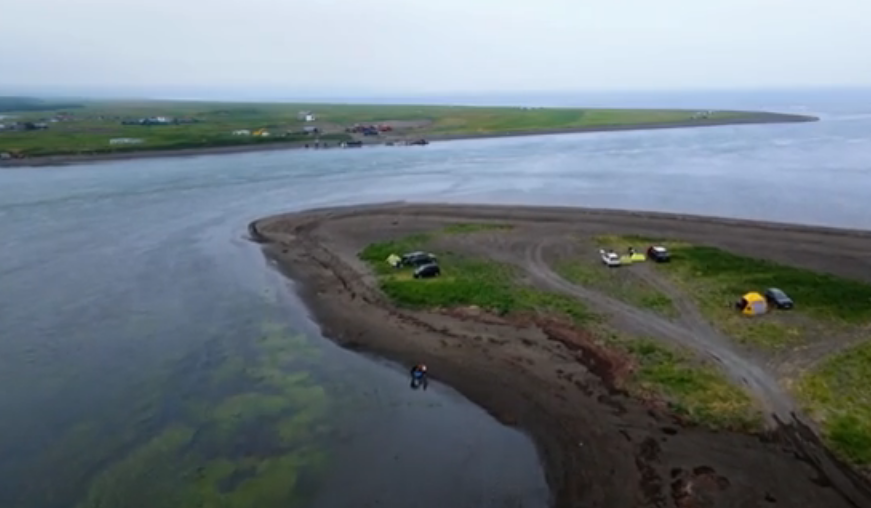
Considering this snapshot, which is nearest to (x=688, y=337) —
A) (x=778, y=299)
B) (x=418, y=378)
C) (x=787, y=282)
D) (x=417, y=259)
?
(x=778, y=299)

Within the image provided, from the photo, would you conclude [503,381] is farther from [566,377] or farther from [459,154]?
[459,154]

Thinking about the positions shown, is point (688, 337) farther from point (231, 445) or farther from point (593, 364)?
point (231, 445)

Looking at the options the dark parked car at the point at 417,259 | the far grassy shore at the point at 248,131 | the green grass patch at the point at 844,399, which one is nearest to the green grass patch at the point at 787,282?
the green grass patch at the point at 844,399

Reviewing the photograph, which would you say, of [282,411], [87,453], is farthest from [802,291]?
[87,453]

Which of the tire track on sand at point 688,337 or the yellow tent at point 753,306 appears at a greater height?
the yellow tent at point 753,306

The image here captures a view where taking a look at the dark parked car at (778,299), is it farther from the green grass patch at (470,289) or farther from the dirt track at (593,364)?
the green grass patch at (470,289)

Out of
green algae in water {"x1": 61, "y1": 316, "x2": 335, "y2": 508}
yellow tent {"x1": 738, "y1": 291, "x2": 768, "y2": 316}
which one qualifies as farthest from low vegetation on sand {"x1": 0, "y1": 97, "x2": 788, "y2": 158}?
yellow tent {"x1": 738, "y1": 291, "x2": 768, "y2": 316}
